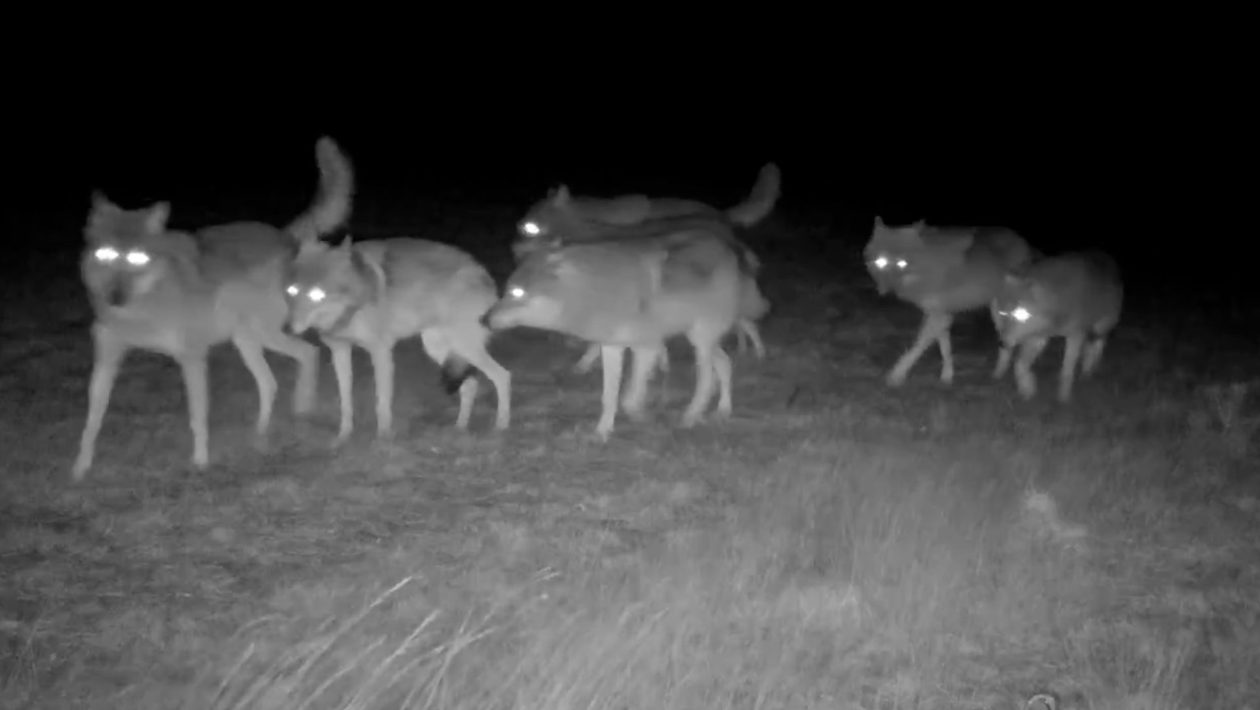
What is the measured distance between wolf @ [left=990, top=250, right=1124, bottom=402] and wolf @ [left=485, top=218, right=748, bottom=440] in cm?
237

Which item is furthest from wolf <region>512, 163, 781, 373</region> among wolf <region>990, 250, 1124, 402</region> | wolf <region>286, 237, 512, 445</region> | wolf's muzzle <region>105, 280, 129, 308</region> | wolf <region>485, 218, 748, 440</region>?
wolf's muzzle <region>105, 280, 129, 308</region>

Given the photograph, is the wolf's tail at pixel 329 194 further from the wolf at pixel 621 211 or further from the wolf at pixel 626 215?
the wolf at pixel 621 211

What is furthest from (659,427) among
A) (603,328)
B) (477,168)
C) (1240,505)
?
(477,168)

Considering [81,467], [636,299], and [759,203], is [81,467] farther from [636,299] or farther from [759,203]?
[759,203]

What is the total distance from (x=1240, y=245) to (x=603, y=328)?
17.2 meters

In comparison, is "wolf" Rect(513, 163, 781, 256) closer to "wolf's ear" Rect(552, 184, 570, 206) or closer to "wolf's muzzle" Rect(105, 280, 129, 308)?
"wolf's ear" Rect(552, 184, 570, 206)

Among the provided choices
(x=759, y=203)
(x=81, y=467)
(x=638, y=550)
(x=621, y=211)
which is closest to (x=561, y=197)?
(x=621, y=211)

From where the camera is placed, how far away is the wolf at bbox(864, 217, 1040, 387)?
40.8 ft

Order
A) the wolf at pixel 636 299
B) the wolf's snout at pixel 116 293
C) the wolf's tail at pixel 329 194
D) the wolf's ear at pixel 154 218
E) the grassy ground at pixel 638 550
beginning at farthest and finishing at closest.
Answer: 1. the wolf's tail at pixel 329 194
2. the wolf at pixel 636 299
3. the wolf's ear at pixel 154 218
4. the wolf's snout at pixel 116 293
5. the grassy ground at pixel 638 550

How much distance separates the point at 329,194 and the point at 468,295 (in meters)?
1.42

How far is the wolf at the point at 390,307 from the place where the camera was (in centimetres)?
979

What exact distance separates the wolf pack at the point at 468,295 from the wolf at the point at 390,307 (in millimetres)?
13

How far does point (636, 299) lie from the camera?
10562mm

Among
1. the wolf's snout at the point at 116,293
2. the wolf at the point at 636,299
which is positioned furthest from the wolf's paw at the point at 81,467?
the wolf at the point at 636,299
